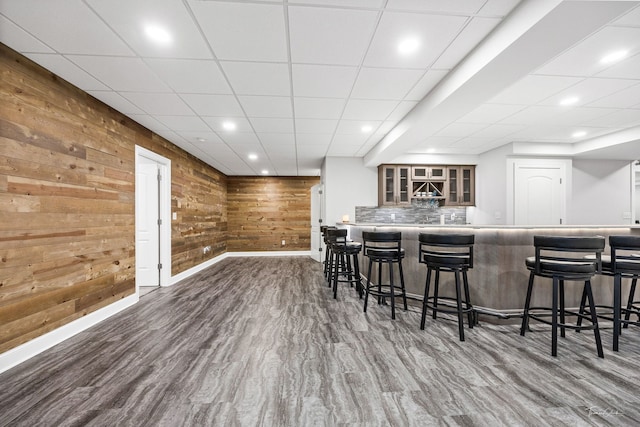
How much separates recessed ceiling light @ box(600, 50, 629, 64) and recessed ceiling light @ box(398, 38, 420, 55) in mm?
1739

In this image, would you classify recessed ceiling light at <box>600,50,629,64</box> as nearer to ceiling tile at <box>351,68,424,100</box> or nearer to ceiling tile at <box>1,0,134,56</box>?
ceiling tile at <box>351,68,424,100</box>

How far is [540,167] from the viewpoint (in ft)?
19.2

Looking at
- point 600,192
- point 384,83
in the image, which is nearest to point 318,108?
point 384,83

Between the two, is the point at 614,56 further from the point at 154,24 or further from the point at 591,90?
the point at 154,24

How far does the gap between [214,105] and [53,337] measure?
9.55 ft

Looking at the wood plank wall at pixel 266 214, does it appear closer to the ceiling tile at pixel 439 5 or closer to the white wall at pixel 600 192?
the white wall at pixel 600 192

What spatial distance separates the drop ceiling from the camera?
195 cm

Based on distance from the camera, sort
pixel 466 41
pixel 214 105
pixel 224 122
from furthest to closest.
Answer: pixel 224 122 < pixel 214 105 < pixel 466 41

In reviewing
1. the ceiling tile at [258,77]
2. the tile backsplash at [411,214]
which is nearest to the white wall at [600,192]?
the tile backsplash at [411,214]

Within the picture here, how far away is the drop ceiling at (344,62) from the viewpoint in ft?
6.40

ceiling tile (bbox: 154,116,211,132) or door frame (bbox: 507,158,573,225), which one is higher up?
ceiling tile (bbox: 154,116,211,132)

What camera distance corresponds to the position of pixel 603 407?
5.73 feet

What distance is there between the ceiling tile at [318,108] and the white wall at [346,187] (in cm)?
261

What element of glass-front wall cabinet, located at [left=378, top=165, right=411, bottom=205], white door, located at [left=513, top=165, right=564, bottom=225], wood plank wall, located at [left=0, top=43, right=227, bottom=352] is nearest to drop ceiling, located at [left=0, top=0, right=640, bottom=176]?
wood plank wall, located at [left=0, top=43, right=227, bottom=352]
